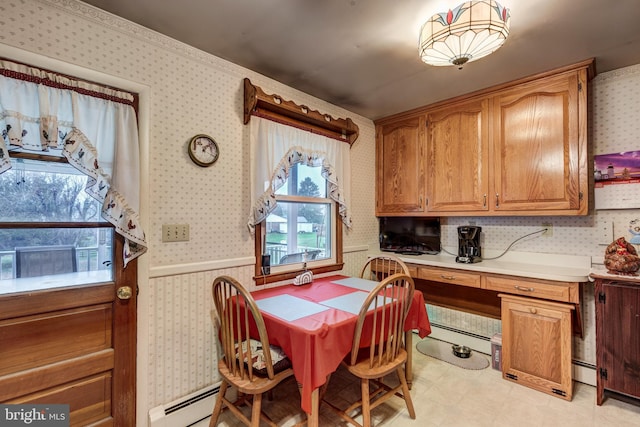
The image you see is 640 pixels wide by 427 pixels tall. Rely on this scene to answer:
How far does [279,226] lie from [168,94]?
1250 millimetres

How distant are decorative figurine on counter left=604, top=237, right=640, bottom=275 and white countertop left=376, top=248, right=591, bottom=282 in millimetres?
139

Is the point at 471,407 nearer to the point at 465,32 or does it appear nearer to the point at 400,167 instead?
the point at 400,167

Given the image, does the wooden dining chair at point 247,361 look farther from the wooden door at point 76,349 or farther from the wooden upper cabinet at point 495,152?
the wooden upper cabinet at point 495,152

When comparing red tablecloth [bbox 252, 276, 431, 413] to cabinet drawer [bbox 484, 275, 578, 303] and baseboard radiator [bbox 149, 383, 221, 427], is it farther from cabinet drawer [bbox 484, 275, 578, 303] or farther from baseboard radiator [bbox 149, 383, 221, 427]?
cabinet drawer [bbox 484, 275, 578, 303]

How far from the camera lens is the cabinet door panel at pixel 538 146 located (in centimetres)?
217

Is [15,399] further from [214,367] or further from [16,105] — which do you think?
[16,105]

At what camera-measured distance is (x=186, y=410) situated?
72.0 inches

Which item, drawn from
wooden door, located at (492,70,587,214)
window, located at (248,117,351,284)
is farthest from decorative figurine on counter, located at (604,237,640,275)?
window, located at (248,117,351,284)

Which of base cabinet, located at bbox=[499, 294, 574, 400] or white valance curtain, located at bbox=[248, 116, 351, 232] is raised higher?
white valance curtain, located at bbox=[248, 116, 351, 232]

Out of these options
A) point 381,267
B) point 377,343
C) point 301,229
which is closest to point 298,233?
point 301,229

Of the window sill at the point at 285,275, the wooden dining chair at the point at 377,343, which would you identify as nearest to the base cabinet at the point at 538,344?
the wooden dining chair at the point at 377,343

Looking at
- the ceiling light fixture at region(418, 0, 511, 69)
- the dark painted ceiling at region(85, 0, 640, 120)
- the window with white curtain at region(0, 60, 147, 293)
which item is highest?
the dark painted ceiling at region(85, 0, 640, 120)

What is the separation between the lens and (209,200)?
2.00 metres

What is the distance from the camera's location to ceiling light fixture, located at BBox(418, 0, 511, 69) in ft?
4.59
